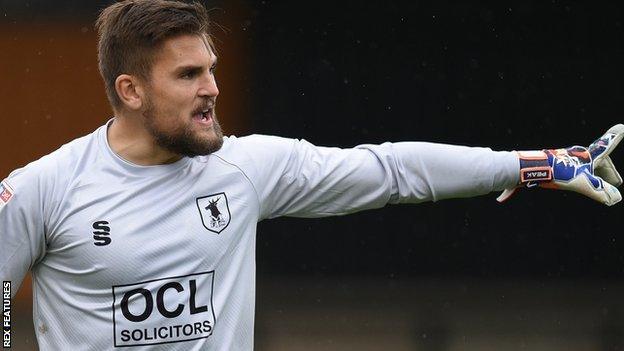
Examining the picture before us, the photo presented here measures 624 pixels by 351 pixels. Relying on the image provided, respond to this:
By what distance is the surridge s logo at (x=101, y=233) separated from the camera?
2732mm

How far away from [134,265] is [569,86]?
4143 millimetres

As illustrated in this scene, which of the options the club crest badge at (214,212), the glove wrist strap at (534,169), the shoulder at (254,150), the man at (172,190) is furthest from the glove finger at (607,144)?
the club crest badge at (214,212)

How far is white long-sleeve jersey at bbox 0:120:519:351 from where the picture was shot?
8.96ft

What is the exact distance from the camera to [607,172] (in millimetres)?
2990

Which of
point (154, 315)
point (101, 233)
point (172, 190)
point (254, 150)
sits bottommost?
point (154, 315)

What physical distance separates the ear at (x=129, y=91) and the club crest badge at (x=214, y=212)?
0.29 metres

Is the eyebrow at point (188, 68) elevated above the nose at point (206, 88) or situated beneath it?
elevated above

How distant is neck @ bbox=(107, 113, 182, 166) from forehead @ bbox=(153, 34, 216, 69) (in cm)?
17

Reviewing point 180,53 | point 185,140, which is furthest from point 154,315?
point 180,53

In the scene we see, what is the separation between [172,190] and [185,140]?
0.43ft

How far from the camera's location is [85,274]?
274cm

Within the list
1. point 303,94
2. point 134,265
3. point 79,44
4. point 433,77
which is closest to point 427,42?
point 433,77

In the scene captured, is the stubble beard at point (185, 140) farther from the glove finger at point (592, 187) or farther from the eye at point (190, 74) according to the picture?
the glove finger at point (592, 187)

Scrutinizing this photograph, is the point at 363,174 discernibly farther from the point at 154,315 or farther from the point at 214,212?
the point at 154,315
